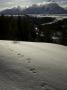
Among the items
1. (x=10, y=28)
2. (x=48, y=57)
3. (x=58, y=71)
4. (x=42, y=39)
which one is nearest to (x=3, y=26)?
(x=10, y=28)

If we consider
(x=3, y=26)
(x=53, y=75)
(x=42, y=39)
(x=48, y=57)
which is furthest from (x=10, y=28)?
(x=53, y=75)

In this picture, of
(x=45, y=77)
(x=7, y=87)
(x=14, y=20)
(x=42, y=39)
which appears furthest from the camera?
(x=14, y=20)

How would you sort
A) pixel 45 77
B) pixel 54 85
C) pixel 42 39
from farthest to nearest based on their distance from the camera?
pixel 42 39, pixel 45 77, pixel 54 85

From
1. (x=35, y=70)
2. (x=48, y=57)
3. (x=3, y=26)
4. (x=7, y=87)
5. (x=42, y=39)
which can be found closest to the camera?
(x=7, y=87)

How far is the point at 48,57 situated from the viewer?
8.30m

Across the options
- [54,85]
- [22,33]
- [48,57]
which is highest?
[54,85]

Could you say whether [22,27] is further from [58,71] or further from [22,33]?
[58,71]

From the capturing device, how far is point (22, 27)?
3231cm

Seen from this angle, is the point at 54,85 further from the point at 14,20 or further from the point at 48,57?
the point at 14,20

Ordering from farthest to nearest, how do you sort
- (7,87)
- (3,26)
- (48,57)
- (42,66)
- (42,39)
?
1. (3,26)
2. (42,39)
3. (48,57)
4. (42,66)
5. (7,87)

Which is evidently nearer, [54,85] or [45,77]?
[54,85]

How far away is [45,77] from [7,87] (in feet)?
3.82

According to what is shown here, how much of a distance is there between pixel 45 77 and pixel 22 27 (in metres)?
26.7

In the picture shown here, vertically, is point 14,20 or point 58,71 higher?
point 58,71
